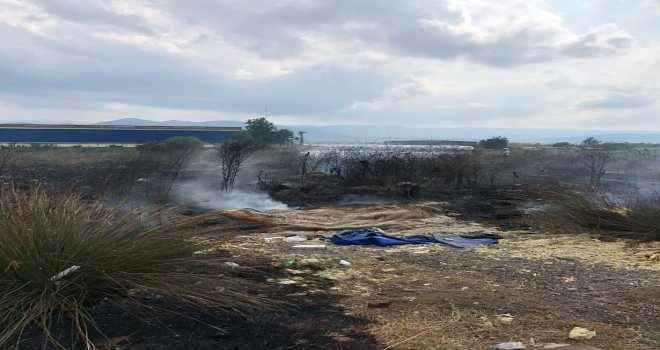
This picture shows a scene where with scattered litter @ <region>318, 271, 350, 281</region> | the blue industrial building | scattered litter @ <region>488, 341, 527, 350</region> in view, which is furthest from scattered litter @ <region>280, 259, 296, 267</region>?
the blue industrial building

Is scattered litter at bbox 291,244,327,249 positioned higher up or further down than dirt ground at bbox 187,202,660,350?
further down

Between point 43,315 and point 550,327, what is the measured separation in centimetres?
321

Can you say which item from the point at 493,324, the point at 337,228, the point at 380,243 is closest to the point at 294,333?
the point at 493,324

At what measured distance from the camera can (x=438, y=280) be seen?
517cm

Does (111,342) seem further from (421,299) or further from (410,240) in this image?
(410,240)

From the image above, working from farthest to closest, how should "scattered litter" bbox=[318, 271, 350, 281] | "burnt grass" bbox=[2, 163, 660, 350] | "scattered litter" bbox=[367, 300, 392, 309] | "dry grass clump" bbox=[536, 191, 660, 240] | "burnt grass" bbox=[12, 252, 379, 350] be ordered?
"dry grass clump" bbox=[536, 191, 660, 240] → "scattered litter" bbox=[318, 271, 350, 281] → "scattered litter" bbox=[367, 300, 392, 309] → "burnt grass" bbox=[2, 163, 660, 350] → "burnt grass" bbox=[12, 252, 379, 350]

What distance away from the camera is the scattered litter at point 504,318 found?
3721mm

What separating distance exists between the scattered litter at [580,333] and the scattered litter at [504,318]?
42 centimetres

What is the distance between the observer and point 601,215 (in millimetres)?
8273

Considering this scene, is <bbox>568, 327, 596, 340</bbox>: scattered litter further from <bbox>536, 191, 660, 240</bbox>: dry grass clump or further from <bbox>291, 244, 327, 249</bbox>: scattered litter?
<bbox>536, 191, 660, 240</bbox>: dry grass clump

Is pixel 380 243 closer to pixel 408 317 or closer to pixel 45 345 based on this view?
pixel 408 317

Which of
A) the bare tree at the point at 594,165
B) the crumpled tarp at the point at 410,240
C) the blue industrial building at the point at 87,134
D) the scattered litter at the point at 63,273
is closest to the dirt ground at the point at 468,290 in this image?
the crumpled tarp at the point at 410,240

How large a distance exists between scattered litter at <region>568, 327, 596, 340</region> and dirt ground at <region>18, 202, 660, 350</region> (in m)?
0.04

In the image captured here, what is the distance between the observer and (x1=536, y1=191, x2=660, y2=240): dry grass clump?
24.9 feet
